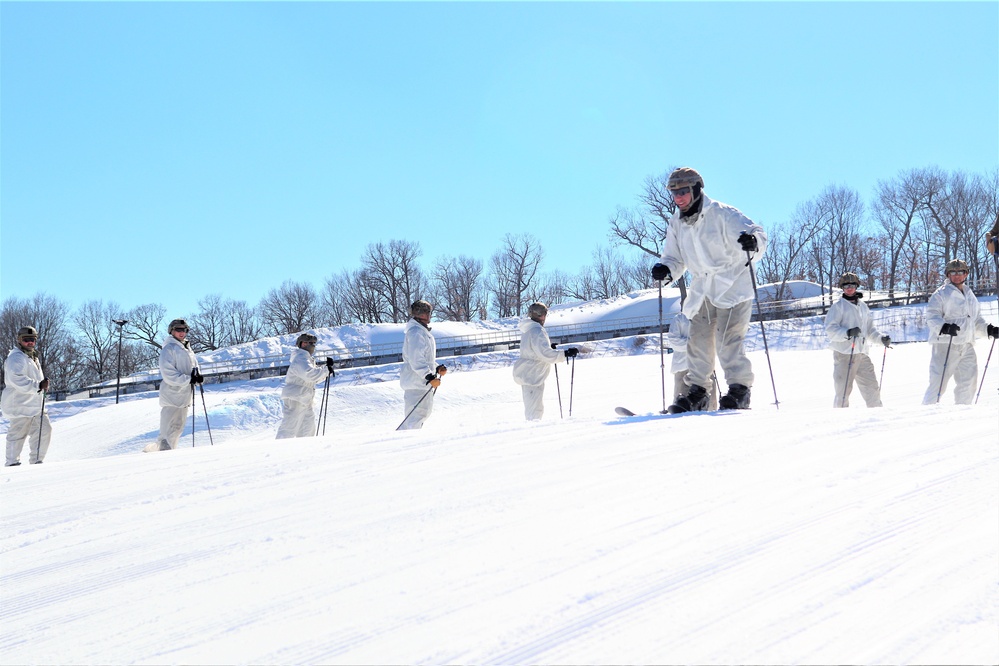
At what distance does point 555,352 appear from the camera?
9195 mm

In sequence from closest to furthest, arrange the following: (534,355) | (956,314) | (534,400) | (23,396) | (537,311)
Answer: (956,314) < (537,311) < (534,355) < (534,400) < (23,396)

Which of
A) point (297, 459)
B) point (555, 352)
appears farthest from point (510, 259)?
point (297, 459)

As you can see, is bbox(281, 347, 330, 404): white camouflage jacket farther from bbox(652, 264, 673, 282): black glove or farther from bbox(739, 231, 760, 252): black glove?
bbox(739, 231, 760, 252): black glove

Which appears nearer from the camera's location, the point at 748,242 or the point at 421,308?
the point at 748,242

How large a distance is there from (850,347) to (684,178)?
14.5ft

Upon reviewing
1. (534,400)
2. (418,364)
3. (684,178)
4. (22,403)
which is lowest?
(534,400)

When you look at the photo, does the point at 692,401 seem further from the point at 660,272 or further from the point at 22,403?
the point at 22,403

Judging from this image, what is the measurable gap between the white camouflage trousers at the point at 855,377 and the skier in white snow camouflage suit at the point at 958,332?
1.97ft

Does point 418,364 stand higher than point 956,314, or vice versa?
point 956,314

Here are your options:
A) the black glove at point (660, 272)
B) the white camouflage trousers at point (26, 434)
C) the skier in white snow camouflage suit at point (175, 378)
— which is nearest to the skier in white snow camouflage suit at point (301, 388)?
the skier in white snow camouflage suit at point (175, 378)

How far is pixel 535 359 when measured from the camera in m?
9.32

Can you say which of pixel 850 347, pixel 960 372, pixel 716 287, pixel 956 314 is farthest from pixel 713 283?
pixel 960 372

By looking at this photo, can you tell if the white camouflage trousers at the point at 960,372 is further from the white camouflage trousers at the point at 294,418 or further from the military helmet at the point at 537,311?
the white camouflage trousers at the point at 294,418

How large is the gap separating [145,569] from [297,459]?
1.24 m
